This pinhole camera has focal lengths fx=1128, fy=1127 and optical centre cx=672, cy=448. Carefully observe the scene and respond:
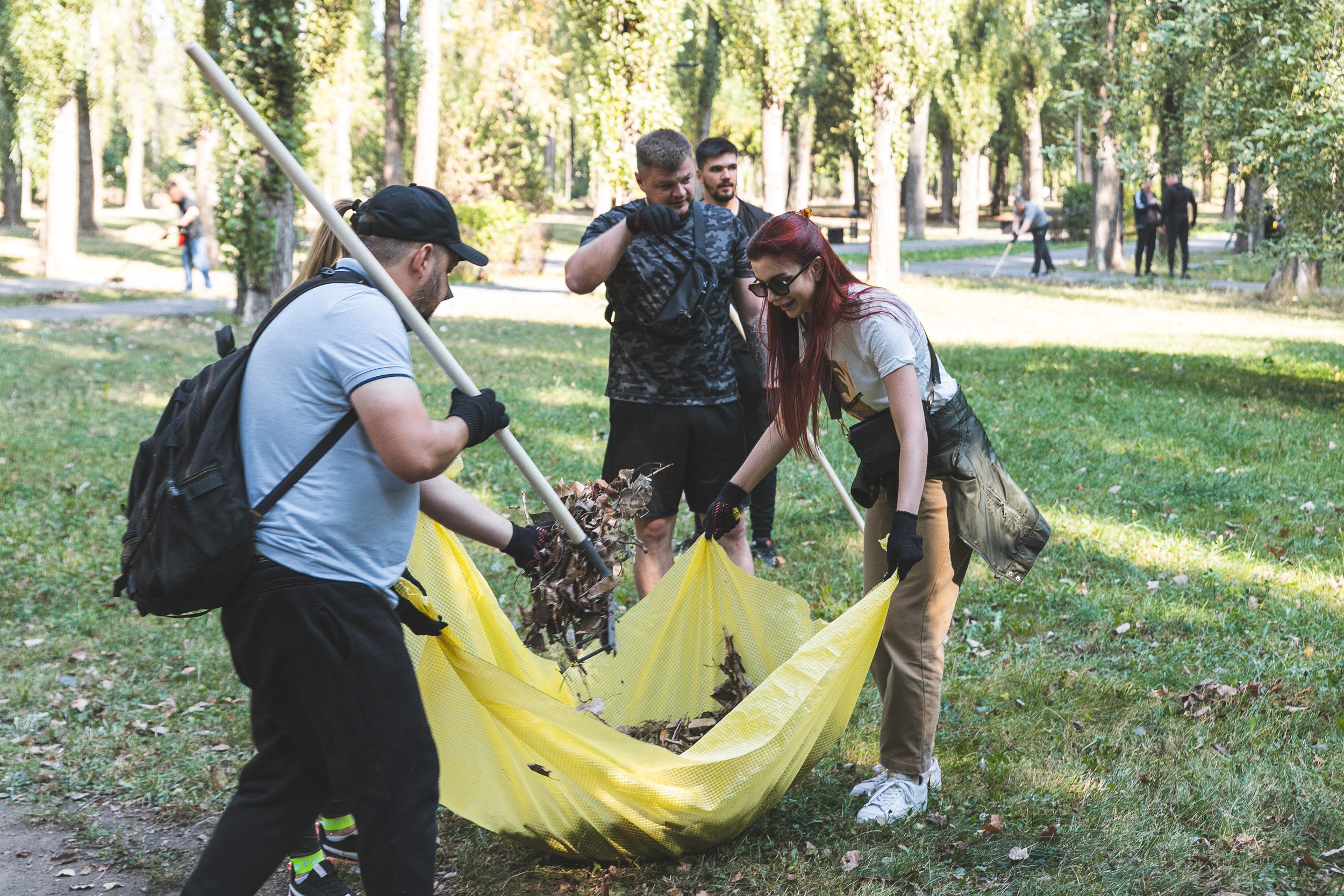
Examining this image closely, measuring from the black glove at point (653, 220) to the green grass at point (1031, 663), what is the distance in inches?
75.9

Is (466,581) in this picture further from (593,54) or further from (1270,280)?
(1270,280)

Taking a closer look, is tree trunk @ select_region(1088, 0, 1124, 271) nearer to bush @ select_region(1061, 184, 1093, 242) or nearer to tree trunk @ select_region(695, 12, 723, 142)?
bush @ select_region(1061, 184, 1093, 242)

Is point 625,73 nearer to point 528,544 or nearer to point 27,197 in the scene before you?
point 528,544

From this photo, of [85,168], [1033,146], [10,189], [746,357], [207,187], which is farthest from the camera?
[1033,146]

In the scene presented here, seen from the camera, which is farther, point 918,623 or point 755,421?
point 755,421

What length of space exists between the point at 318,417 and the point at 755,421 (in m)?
3.47

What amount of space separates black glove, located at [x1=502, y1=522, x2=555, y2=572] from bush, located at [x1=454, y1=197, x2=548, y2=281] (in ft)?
57.5

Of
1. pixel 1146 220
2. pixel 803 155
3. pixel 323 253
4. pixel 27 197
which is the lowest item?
pixel 323 253

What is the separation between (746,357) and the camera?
17.7 ft

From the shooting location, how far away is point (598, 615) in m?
3.30

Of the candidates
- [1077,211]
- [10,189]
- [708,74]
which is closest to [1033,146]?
[1077,211]

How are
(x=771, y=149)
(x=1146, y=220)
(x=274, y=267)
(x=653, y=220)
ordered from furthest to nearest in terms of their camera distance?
(x=771, y=149) → (x=1146, y=220) → (x=274, y=267) → (x=653, y=220)

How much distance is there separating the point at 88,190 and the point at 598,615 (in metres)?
33.6

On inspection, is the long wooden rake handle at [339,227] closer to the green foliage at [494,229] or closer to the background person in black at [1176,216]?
the green foliage at [494,229]
